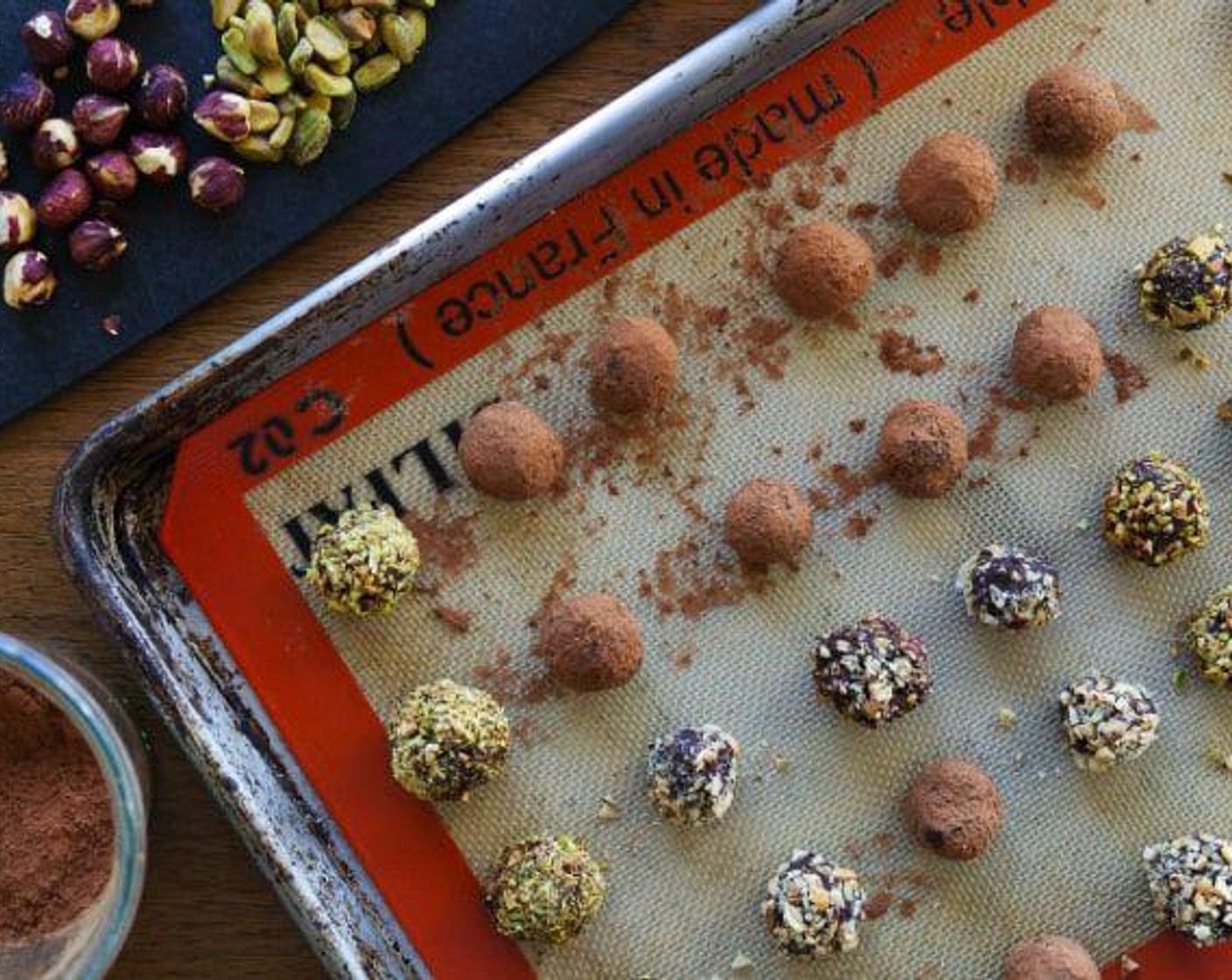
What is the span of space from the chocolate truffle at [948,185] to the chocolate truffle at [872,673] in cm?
40

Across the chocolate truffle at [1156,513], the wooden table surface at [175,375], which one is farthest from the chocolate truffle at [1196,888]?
the wooden table surface at [175,375]

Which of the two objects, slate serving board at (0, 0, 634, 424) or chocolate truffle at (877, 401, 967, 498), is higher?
slate serving board at (0, 0, 634, 424)

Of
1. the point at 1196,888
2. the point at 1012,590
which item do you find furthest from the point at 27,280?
the point at 1196,888

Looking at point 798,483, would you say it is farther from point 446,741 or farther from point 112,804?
point 112,804

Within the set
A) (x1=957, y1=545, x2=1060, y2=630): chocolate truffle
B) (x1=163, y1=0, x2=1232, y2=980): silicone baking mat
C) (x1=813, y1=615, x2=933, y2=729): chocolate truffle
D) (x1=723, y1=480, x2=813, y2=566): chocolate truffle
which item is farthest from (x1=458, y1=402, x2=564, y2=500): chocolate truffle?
(x1=957, y1=545, x2=1060, y2=630): chocolate truffle

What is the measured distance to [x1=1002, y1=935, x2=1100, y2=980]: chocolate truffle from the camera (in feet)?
4.66

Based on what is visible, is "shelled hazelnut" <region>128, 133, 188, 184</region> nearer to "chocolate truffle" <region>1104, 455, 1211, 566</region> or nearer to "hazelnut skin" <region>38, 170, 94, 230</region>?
"hazelnut skin" <region>38, 170, 94, 230</region>

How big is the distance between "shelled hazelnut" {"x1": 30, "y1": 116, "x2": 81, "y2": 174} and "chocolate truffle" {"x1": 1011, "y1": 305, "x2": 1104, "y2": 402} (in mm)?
955

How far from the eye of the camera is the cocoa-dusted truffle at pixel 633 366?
1460 mm

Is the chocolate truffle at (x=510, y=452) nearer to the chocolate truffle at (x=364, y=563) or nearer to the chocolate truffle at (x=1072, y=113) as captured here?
the chocolate truffle at (x=364, y=563)

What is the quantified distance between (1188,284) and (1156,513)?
8.7 inches

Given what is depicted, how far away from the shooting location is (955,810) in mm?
1431

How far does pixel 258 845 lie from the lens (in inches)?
56.2

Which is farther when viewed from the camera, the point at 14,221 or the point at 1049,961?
the point at 14,221
